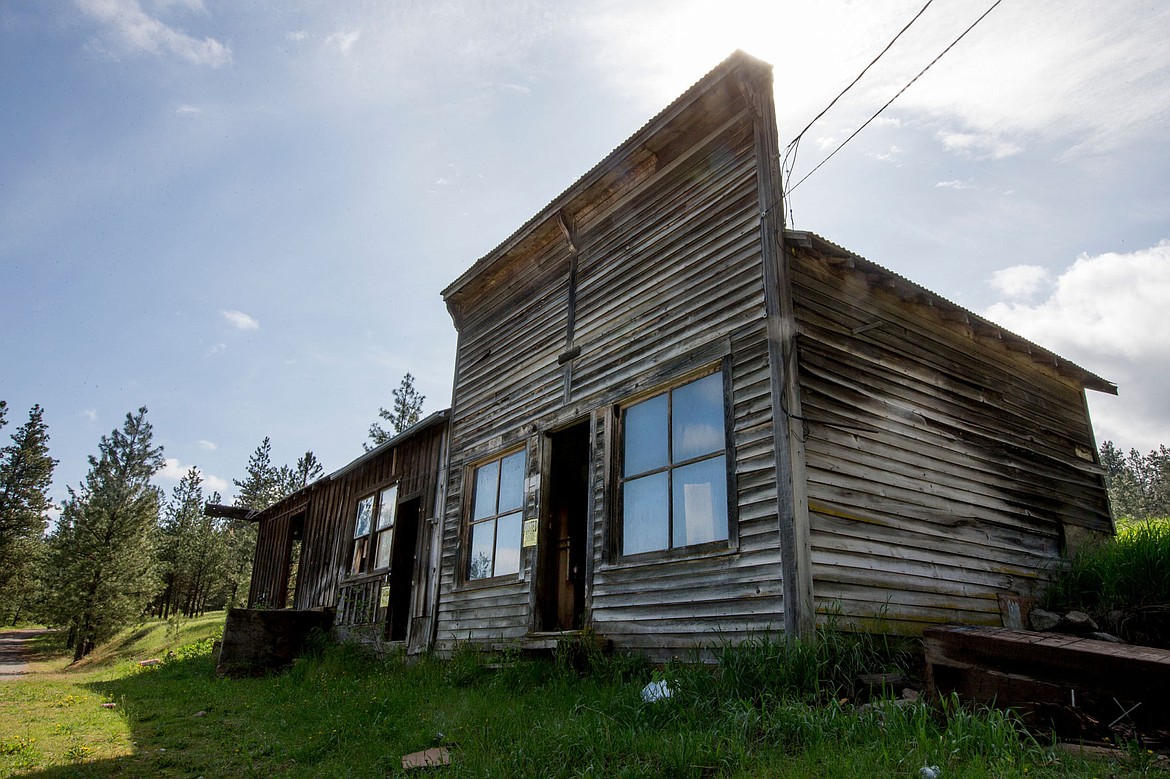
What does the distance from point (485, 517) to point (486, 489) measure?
16.3 inches

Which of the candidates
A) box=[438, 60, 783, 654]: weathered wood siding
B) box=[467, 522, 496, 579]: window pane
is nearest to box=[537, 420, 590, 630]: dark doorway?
box=[438, 60, 783, 654]: weathered wood siding

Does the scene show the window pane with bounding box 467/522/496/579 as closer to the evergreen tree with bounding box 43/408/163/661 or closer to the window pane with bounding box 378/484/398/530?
the window pane with bounding box 378/484/398/530

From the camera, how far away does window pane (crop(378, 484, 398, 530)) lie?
12820 millimetres

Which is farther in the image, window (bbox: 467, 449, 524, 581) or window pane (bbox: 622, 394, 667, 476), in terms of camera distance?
window (bbox: 467, 449, 524, 581)

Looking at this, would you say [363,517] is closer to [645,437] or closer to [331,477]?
[331,477]

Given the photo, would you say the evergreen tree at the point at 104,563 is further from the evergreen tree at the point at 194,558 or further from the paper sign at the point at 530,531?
the paper sign at the point at 530,531

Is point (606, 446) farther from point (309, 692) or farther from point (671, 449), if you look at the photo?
point (309, 692)

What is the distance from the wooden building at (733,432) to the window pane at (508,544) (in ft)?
0.15

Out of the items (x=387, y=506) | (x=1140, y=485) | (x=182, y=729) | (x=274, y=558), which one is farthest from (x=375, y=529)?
(x=1140, y=485)

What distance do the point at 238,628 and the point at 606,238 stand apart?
8731mm

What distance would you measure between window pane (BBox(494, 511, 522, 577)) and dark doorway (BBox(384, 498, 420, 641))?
2.66 m

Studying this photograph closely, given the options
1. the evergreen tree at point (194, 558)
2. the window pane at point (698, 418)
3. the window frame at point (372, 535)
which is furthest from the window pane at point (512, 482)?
the evergreen tree at point (194, 558)

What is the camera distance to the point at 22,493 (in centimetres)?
3638

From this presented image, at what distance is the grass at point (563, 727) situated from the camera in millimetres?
3701
